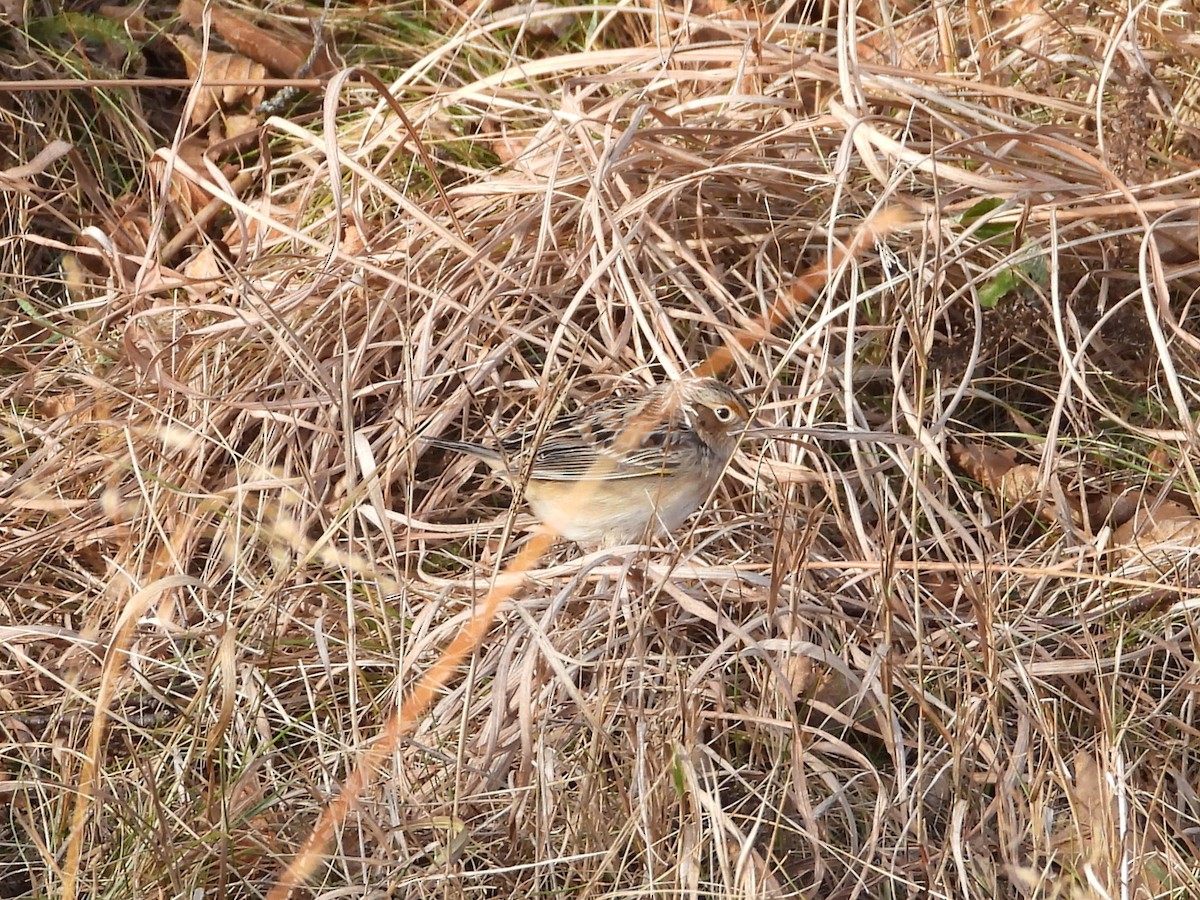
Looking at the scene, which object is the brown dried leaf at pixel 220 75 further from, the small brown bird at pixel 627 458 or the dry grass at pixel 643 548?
the small brown bird at pixel 627 458

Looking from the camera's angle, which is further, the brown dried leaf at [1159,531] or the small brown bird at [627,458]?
the small brown bird at [627,458]

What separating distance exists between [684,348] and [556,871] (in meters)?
2.50

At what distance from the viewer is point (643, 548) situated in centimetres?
435

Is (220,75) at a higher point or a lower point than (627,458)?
higher

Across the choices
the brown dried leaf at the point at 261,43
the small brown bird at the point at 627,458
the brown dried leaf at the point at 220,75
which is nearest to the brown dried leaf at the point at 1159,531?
the small brown bird at the point at 627,458

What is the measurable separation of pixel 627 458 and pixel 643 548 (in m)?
0.90

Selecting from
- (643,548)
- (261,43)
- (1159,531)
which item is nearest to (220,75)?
(261,43)

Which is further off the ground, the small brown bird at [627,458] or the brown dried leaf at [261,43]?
the brown dried leaf at [261,43]

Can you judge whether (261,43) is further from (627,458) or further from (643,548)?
(643,548)

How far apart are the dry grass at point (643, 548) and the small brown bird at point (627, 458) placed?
0.58ft

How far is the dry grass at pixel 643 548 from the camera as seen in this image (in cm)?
386

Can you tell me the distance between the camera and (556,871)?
12.4 feet

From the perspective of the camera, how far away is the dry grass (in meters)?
3.86

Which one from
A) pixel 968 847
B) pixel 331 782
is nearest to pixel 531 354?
pixel 331 782
